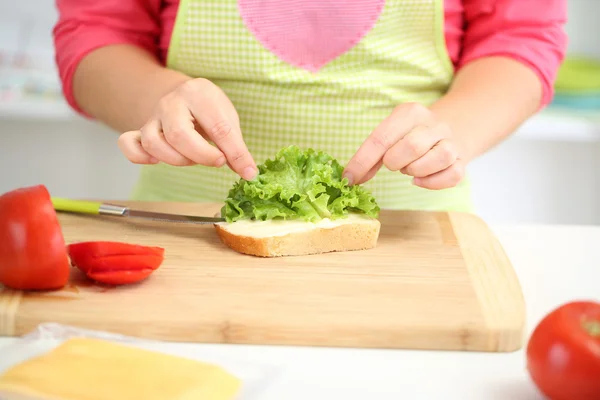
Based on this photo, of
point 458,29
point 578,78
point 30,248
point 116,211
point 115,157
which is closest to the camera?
point 30,248

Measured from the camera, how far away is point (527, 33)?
68.6 inches

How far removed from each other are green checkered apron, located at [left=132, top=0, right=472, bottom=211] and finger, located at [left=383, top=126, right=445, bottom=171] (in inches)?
14.6

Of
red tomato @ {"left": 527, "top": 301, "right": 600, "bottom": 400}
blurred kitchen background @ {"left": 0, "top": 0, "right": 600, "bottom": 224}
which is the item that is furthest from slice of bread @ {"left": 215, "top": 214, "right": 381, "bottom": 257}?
blurred kitchen background @ {"left": 0, "top": 0, "right": 600, "bottom": 224}

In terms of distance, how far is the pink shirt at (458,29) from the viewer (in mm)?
1731

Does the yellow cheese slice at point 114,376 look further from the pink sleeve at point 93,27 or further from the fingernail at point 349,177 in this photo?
the pink sleeve at point 93,27

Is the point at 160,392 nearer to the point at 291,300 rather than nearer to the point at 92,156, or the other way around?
the point at 291,300

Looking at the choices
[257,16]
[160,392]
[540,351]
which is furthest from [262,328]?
[257,16]

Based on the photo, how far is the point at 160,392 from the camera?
2.59ft

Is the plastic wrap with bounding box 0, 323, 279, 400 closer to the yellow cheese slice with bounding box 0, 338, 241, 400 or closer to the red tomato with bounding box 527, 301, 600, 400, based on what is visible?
the yellow cheese slice with bounding box 0, 338, 241, 400

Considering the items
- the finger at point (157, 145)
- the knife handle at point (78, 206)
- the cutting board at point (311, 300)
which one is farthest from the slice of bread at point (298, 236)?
the knife handle at point (78, 206)

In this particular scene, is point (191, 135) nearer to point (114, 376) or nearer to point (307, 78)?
point (307, 78)

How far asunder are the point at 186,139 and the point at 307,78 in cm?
44

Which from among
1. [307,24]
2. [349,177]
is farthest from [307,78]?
[349,177]

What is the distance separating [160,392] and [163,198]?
1.08 meters
